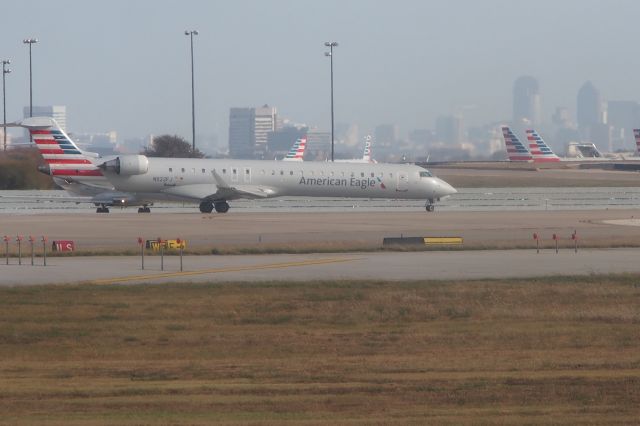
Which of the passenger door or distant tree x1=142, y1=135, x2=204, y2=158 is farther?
distant tree x1=142, y1=135, x2=204, y2=158

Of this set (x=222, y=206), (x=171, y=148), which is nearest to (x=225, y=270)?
(x=222, y=206)

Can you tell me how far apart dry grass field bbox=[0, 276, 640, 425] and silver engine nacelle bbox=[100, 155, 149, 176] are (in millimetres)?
30395

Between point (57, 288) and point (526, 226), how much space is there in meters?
26.2

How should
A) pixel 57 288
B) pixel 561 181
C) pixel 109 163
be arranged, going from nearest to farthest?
pixel 57 288, pixel 109 163, pixel 561 181

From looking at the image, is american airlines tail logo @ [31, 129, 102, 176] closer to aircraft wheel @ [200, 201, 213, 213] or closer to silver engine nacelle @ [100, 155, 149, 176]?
silver engine nacelle @ [100, 155, 149, 176]

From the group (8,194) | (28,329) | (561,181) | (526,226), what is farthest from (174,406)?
(561,181)

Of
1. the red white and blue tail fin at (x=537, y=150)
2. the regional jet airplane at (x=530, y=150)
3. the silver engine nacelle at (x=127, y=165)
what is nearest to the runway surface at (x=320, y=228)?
the silver engine nacelle at (x=127, y=165)

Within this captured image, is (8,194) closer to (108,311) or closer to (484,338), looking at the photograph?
(108,311)

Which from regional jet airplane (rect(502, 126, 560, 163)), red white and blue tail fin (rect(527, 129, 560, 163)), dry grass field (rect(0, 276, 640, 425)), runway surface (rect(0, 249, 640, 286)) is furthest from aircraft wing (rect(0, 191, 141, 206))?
red white and blue tail fin (rect(527, 129, 560, 163))

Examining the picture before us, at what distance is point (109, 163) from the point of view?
57.6 m

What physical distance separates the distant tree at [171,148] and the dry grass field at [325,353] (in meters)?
67.1

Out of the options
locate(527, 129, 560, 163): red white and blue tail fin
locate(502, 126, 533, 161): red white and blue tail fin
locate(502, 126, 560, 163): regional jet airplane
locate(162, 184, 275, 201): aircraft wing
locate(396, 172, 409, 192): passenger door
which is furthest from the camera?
locate(502, 126, 533, 161): red white and blue tail fin

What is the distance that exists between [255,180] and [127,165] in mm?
6835

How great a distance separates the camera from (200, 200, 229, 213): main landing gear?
59250mm
